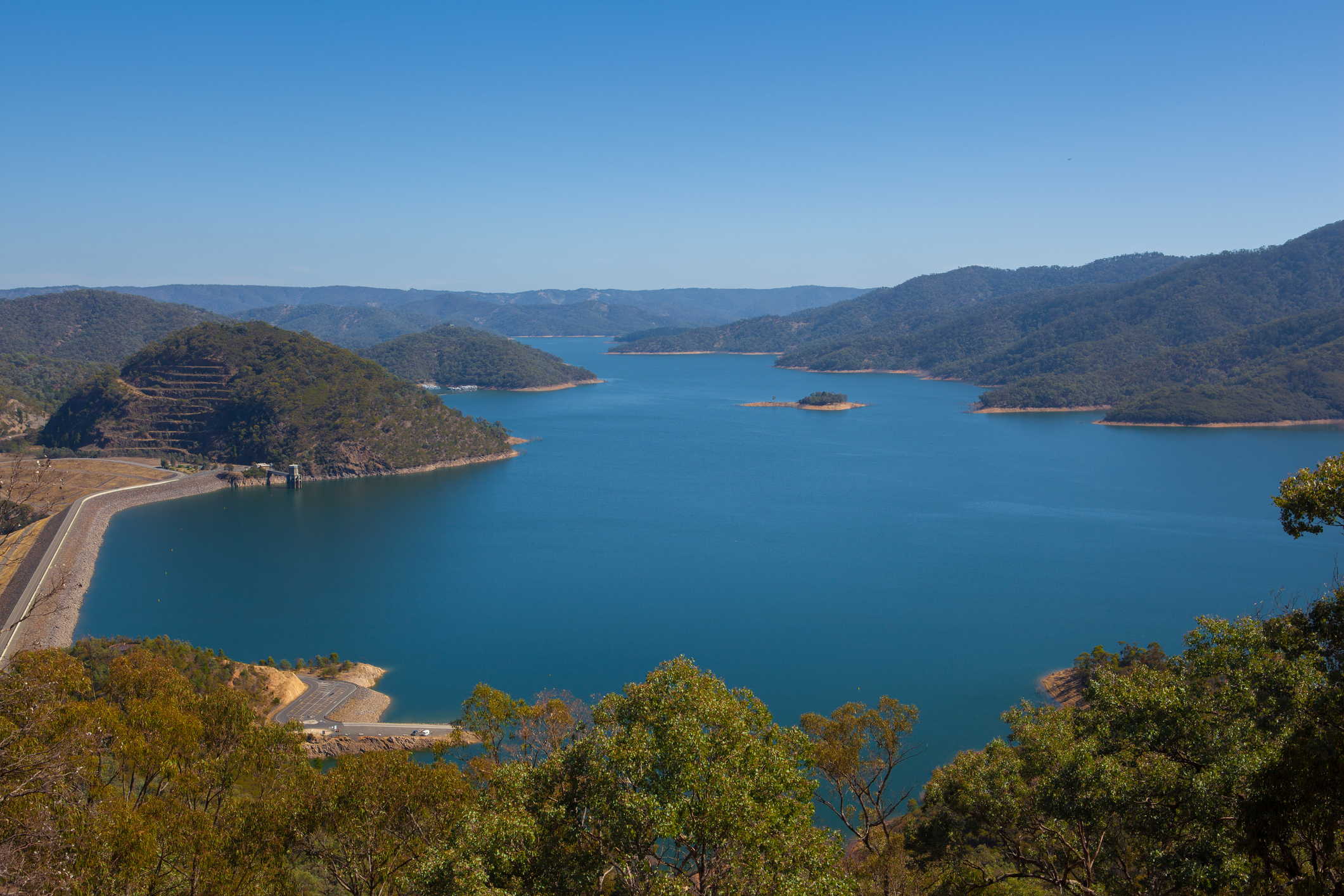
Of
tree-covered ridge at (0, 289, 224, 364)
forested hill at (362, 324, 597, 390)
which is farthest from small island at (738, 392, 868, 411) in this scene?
tree-covered ridge at (0, 289, 224, 364)

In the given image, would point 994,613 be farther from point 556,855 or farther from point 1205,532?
point 556,855

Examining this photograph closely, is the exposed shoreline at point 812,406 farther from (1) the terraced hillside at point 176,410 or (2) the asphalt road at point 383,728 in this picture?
(2) the asphalt road at point 383,728

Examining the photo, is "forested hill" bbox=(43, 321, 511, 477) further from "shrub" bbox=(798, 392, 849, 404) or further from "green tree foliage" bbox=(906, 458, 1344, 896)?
"green tree foliage" bbox=(906, 458, 1344, 896)

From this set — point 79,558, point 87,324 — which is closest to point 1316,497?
point 79,558

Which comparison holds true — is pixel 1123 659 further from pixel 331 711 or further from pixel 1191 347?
pixel 1191 347

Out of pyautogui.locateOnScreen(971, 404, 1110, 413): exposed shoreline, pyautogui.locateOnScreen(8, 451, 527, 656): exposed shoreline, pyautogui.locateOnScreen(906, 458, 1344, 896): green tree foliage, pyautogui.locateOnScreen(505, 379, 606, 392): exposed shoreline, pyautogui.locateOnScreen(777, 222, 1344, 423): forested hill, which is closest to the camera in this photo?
pyautogui.locateOnScreen(906, 458, 1344, 896): green tree foliage

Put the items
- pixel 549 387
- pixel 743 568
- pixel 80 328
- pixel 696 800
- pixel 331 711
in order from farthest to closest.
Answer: pixel 80 328 < pixel 549 387 < pixel 743 568 < pixel 331 711 < pixel 696 800
